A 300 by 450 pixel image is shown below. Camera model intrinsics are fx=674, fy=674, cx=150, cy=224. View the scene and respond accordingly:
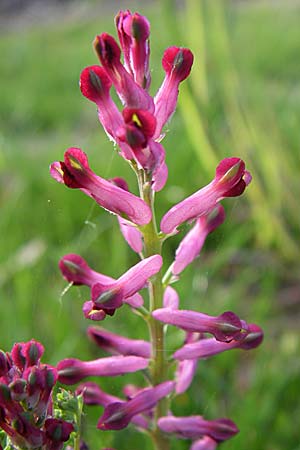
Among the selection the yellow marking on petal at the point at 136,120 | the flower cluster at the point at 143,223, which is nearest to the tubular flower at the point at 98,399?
the flower cluster at the point at 143,223

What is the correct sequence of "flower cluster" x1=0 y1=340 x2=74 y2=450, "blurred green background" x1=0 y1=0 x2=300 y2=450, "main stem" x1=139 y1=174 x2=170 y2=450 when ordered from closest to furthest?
1. "flower cluster" x1=0 y1=340 x2=74 y2=450
2. "main stem" x1=139 y1=174 x2=170 y2=450
3. "blurred green background" x1=0 y1=0 x2=300 y2=450

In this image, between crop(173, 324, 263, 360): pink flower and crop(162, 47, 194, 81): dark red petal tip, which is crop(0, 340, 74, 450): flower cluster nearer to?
crop(173, 324, 263, 360): pink flower

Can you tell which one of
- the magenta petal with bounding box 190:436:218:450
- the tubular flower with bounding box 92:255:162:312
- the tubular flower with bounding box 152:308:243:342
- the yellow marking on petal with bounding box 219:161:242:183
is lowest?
the magenta petal with bounding box 190:436:218:450

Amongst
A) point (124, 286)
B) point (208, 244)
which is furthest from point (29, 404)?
point (208, 244)

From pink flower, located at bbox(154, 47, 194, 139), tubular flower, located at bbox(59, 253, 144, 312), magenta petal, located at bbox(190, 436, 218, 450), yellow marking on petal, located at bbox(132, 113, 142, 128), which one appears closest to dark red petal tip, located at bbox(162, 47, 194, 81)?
pink flower, located at bbox(154, 47, 194, 139)

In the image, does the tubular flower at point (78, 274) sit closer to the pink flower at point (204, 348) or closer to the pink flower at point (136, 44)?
the pink flower at point (204, 348)

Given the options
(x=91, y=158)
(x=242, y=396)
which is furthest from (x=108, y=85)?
(x=91, y=158)
